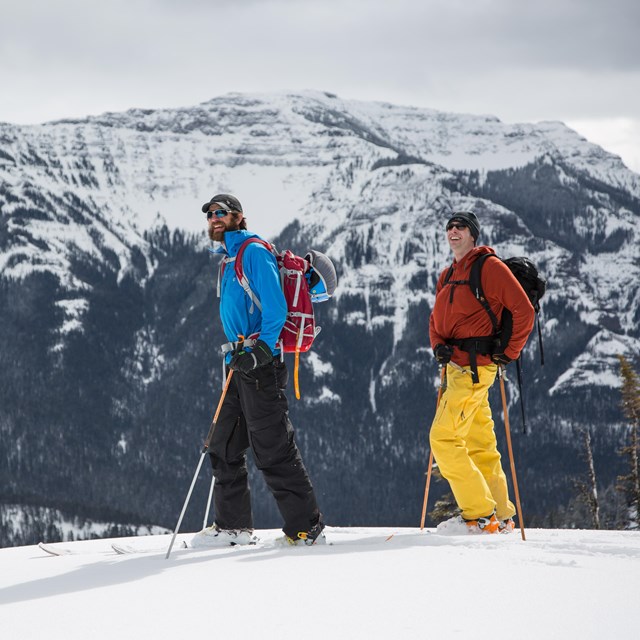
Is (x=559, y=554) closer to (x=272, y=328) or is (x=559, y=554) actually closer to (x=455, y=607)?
(x=455, y=607)

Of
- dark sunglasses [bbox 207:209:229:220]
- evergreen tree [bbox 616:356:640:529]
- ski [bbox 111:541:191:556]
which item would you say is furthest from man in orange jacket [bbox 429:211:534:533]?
evergreen tree [bbox 616:356:640:529]

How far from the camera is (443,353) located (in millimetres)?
7617

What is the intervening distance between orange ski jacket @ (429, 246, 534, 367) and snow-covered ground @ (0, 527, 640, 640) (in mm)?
1959

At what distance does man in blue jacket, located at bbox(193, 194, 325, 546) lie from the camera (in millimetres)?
6480

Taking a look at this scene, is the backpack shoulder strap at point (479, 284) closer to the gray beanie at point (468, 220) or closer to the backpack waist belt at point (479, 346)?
the backpack waist belt at point (479, 346)

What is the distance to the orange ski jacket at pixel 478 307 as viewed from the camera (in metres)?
7.38

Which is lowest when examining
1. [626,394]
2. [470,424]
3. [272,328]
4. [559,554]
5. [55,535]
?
[55,535]

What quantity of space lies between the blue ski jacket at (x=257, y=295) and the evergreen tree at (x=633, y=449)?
24.2 meters

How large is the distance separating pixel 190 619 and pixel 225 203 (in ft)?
12.1

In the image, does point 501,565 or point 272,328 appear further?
point 272,328

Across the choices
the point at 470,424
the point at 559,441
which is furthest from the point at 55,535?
the point at 470,424

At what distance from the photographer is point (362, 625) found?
3.90m

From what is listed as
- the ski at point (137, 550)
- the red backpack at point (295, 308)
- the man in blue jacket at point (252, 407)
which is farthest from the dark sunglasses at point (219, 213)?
the ski at point (137, 550)

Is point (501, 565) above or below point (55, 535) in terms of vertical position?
above
